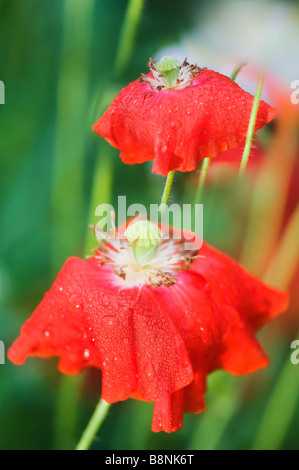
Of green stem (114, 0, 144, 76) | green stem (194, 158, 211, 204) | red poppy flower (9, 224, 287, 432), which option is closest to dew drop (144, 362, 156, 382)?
red poppy flower (9, 224, 287, 432)

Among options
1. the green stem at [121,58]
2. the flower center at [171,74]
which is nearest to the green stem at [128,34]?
the green stem at [121,58]

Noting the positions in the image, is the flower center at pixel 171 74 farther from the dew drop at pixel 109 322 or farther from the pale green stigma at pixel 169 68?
the dew drop at pixel 109 322

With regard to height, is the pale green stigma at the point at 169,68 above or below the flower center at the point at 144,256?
above

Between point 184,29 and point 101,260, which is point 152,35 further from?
point 101,260

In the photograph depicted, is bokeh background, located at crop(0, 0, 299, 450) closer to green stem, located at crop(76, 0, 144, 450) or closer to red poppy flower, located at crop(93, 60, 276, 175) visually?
green stem, located at crop(76, 0, 144, 450)

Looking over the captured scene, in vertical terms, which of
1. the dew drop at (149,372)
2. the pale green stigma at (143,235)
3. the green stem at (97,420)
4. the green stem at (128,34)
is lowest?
the green stem at (97,420)

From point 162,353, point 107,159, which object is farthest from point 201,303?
point 107,159
